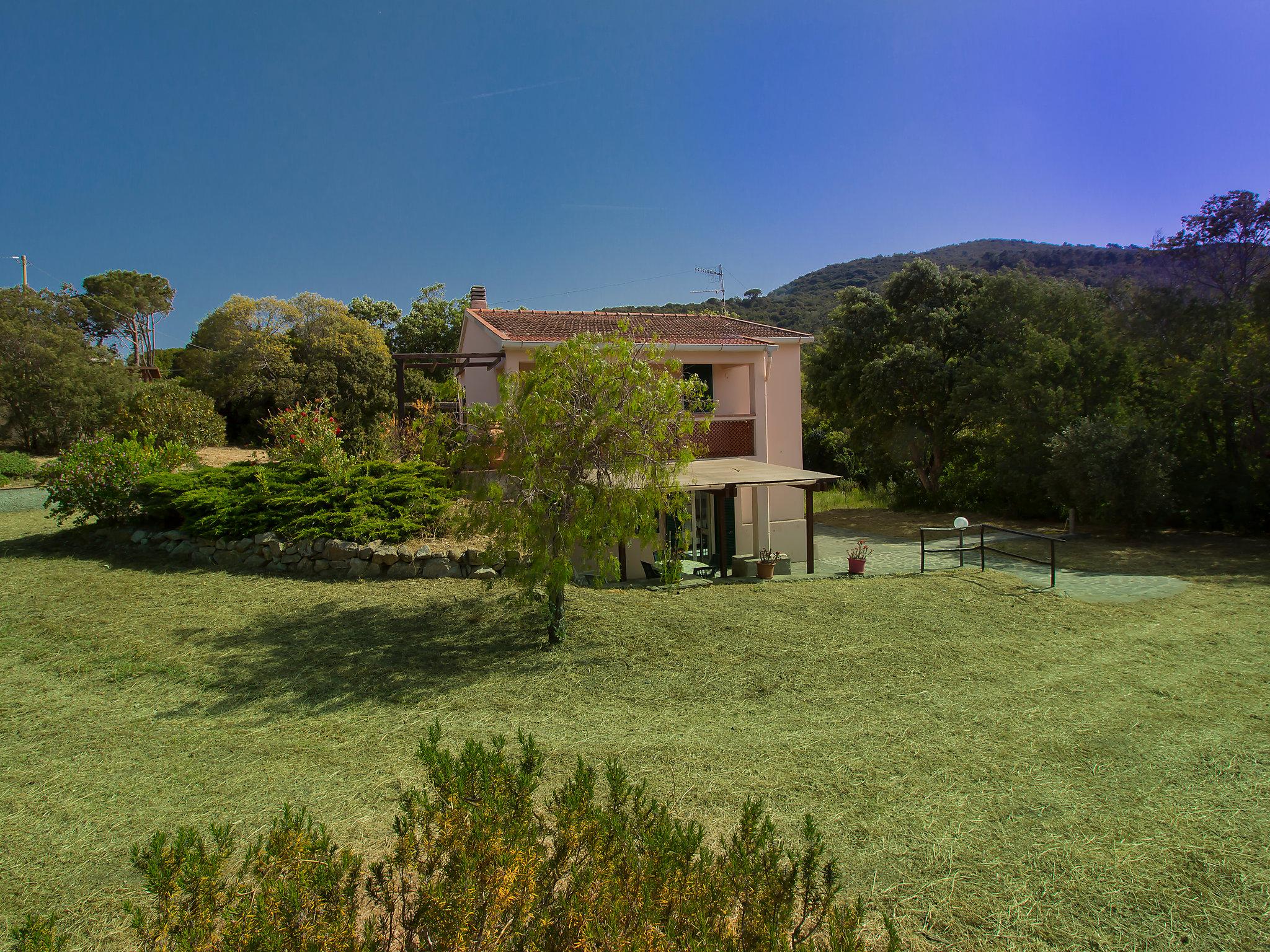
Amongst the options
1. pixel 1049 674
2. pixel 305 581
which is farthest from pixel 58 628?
pixel 1049 674

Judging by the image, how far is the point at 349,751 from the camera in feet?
18.6

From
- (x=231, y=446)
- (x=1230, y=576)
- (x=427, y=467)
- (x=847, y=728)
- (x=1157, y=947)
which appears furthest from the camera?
(x=231, y=446)

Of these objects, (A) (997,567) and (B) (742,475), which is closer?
(B) (742,475)

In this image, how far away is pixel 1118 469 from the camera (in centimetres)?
1722

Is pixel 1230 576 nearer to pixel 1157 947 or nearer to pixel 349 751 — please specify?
pixel 1157 947

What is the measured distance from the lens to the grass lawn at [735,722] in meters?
3.94

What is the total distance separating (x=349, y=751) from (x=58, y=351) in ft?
94.7

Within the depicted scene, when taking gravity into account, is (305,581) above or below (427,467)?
below

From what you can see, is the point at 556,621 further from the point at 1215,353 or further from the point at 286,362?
the point at 286,362

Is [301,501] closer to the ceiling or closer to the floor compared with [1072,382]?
closer to the floor

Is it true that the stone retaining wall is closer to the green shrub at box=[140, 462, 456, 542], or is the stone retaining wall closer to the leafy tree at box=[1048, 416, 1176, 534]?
the green shrub at box=[140, 462, 456, 542]

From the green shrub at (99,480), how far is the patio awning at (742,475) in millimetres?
9281

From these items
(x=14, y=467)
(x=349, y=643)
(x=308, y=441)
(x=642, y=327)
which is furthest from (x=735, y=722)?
(x=14, y=467)

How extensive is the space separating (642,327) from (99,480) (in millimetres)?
11076
